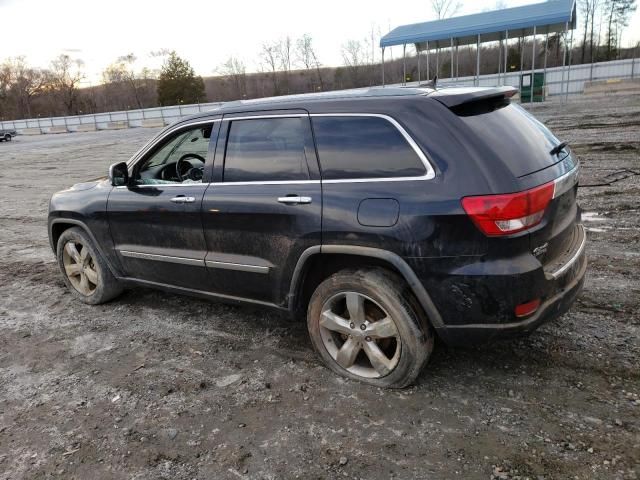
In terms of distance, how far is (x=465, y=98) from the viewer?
298cm

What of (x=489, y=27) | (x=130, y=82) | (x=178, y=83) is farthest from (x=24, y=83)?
(x=489, y=27)

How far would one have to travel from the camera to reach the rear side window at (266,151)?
11.0 ft

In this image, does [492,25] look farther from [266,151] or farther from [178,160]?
[266,151]

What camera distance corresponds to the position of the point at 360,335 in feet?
10.6

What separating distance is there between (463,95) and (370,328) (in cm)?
154

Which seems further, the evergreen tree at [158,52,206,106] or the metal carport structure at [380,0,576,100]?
the evergreen tree at [158,52,206,106]

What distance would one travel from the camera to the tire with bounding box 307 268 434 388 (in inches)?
119

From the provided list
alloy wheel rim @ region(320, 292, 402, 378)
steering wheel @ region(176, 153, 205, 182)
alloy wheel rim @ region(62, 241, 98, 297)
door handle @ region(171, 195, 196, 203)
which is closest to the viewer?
alloy wheel rim @ region(320, 292, 402, 378)

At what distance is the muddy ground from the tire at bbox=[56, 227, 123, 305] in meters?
0.18

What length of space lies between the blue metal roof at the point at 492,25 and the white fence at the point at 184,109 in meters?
2.38

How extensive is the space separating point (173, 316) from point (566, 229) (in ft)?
11.0

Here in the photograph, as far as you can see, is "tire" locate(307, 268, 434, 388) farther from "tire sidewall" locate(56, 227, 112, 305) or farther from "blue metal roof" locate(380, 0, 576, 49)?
"blue metal roof" locate(380, 0, 576, 49)

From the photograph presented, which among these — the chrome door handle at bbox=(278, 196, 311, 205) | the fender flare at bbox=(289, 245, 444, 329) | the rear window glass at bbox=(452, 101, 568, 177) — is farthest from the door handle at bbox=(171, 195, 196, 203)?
the rear window glass at bbox=(452, 101, 568, 177)

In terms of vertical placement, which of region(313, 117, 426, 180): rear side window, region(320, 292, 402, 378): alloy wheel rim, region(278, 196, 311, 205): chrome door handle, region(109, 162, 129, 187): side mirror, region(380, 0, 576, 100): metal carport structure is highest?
region(380, 0, 576, 100): metal carport structure
